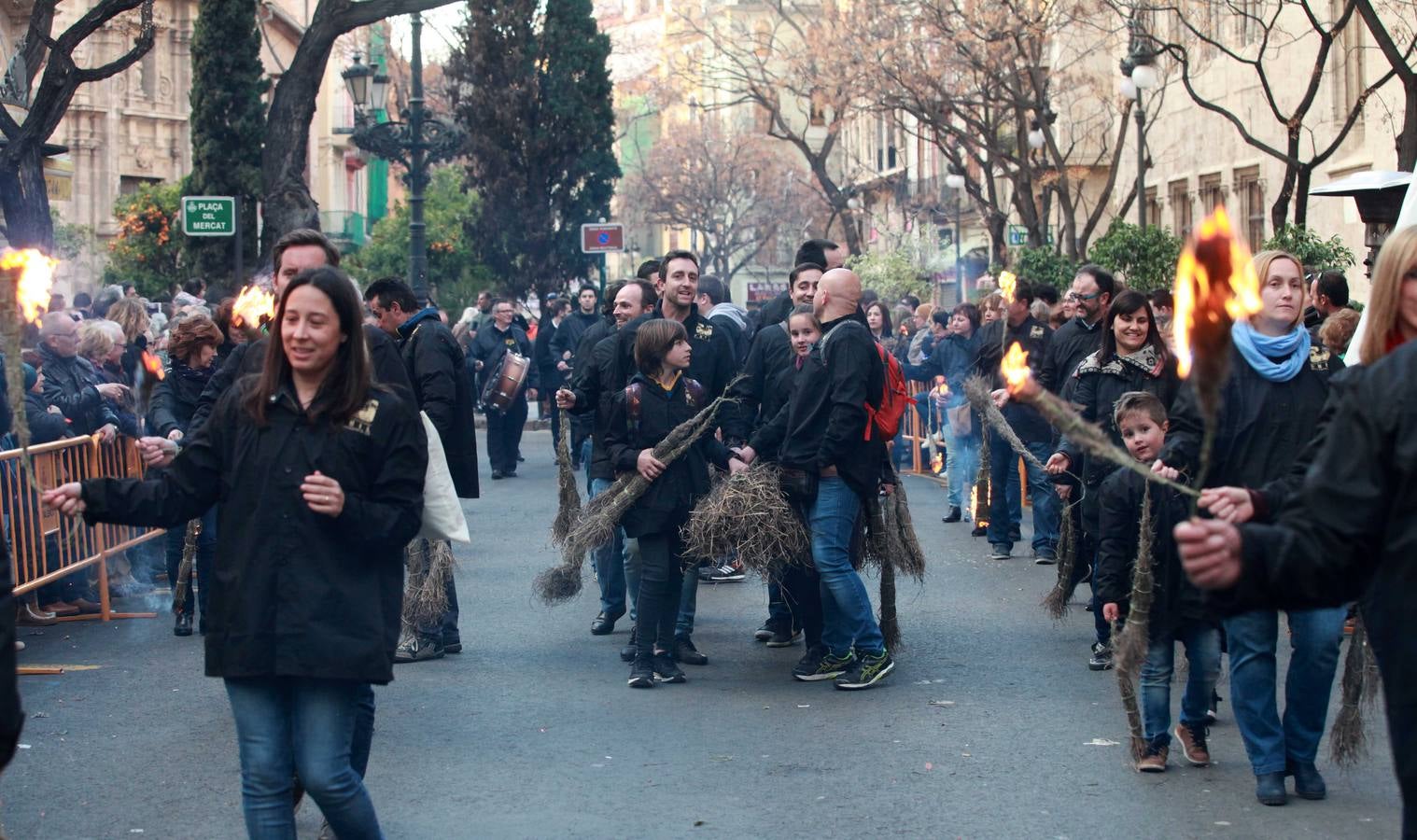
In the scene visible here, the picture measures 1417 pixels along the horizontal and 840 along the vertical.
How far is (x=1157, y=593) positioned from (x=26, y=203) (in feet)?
38.5

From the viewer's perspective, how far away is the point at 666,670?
8547mm

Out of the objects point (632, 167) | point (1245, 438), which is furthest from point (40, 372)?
point (632, 167)

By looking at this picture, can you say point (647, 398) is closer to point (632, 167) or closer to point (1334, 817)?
point (1334, 817)

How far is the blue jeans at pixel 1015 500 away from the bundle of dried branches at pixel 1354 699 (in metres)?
5.68

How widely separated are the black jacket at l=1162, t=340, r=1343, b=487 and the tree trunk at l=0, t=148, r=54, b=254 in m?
11.5

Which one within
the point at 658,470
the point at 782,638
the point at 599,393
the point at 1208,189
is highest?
the point at 1208,189

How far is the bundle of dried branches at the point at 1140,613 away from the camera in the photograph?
600cm

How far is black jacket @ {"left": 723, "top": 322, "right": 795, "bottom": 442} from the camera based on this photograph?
29.0ft

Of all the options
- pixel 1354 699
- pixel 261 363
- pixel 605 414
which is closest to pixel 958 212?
pixel 605 414

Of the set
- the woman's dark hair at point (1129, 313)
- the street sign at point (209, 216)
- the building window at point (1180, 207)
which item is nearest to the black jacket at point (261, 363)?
the woman's dark hair at point (1129, 313)

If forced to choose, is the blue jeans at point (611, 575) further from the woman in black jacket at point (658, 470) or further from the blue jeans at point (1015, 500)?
the blue jeans at point (1015, 500)

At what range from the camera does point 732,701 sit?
8.12 meters

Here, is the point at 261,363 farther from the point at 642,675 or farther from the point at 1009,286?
the point at 1009,286

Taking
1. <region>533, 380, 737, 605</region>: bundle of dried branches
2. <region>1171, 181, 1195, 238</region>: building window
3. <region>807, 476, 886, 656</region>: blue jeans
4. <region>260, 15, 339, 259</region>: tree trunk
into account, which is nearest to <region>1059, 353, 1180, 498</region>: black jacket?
<region>807, 476, 886, 656</region>: blue jeans
